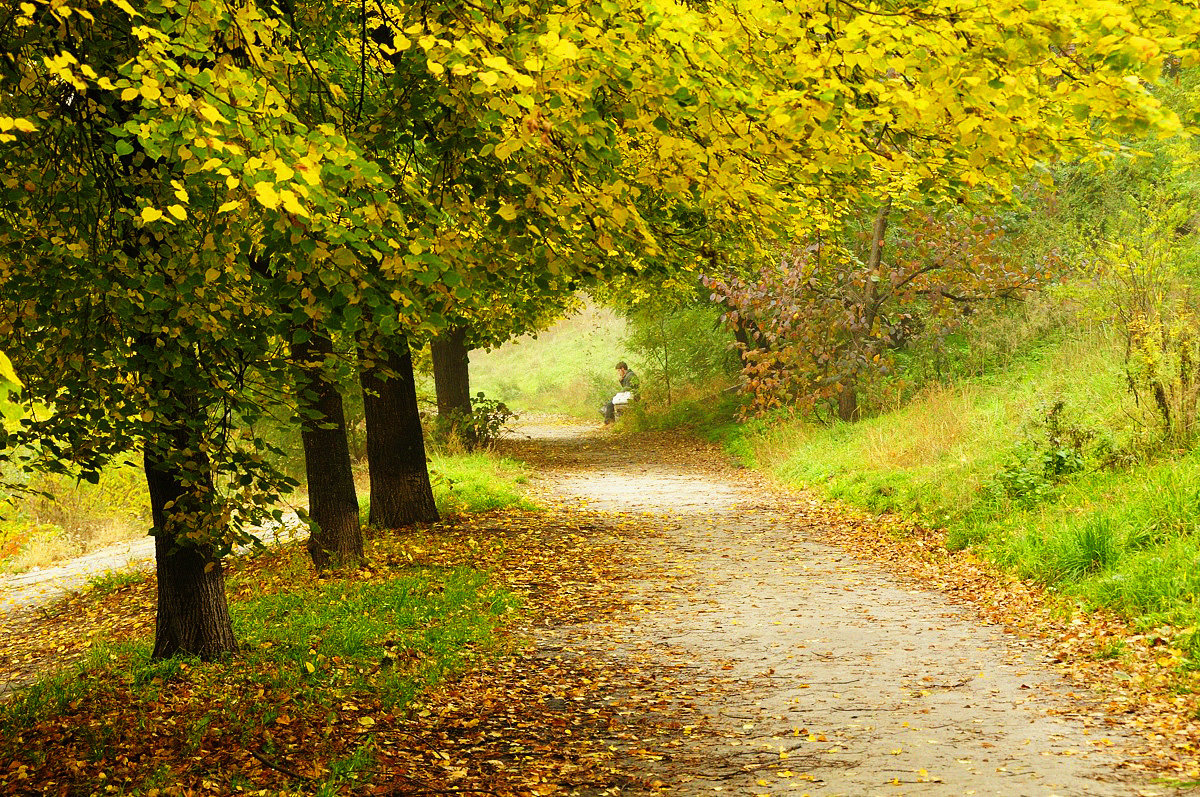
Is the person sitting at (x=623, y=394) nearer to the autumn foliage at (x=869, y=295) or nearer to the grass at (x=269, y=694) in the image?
the autumn foliage at (x=869, y=295)

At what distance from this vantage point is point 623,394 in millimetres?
31016

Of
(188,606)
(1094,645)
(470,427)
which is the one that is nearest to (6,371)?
(188,606)

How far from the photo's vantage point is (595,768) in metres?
5.29

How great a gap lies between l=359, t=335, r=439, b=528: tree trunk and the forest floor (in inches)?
30.6

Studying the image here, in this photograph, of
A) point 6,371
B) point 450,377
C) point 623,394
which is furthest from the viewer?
point 623,394

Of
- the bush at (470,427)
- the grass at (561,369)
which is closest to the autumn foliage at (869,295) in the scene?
the bush at (470,427)

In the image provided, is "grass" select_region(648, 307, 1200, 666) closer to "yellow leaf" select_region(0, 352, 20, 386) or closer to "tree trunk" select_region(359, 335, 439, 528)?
"tree trunk" select_region(359, 335, 439, 528)

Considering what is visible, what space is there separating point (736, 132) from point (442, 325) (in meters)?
1.53

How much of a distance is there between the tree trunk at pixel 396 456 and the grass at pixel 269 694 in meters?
2.88

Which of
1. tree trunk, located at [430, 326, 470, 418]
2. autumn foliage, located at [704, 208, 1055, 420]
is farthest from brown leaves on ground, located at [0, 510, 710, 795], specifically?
tree trunk, located at [430, 326, 470, 418]

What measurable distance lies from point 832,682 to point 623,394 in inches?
968

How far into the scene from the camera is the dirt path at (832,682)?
492 centimetres

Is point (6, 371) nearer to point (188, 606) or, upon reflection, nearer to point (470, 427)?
point (188, 606)

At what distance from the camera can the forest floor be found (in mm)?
4988
